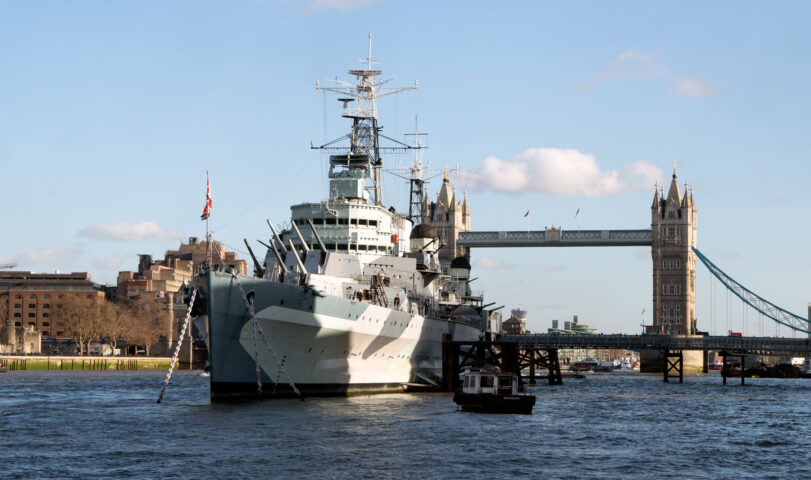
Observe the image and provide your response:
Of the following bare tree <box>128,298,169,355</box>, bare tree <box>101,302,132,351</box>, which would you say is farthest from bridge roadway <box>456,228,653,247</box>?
bare tree <box>101,302,132,351</box>

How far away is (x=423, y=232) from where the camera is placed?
70.8m

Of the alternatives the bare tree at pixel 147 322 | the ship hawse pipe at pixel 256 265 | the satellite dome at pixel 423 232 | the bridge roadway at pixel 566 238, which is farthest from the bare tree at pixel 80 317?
the ship hawse pipe at pixel 256 265

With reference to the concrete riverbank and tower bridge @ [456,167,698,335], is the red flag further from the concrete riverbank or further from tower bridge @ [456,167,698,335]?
tower bridge @ [456,167,698,335]

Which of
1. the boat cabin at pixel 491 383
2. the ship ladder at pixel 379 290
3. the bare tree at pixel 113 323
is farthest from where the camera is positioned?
the bare tree at pixel 113 323

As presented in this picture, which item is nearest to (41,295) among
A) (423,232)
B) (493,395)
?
(423,232)

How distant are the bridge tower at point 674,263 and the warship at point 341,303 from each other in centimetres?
11343

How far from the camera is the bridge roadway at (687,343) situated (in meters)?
119

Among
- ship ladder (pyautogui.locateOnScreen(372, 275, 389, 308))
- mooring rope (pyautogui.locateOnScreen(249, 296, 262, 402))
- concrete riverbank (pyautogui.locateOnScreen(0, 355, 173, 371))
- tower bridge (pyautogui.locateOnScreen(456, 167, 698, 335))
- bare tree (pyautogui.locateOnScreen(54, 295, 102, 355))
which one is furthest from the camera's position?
tower bridge (pyautogui.locateOnScreen(456, 167, 698, 335))

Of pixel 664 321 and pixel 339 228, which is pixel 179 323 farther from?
pixel 339 228

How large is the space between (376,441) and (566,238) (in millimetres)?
133729

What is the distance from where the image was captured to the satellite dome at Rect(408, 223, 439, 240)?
230 feet

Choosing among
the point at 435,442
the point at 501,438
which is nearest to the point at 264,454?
the point at 435,442

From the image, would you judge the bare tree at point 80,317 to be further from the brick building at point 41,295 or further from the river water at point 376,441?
the river water at point 376,441

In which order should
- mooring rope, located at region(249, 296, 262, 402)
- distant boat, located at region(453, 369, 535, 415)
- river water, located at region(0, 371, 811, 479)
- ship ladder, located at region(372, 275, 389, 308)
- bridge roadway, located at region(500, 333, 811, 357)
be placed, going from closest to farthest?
1. river water, located at region(0, 371, 811, 479)
2. mooring rope, located at region(249, 296, 262, 402)
3. distant boat, located at region(453, 369, 535, 415)
4. ship ladder, located at region(372, 275, 389, 308)
5. bridge roadway, located at region(500, 333, 811, 357)
